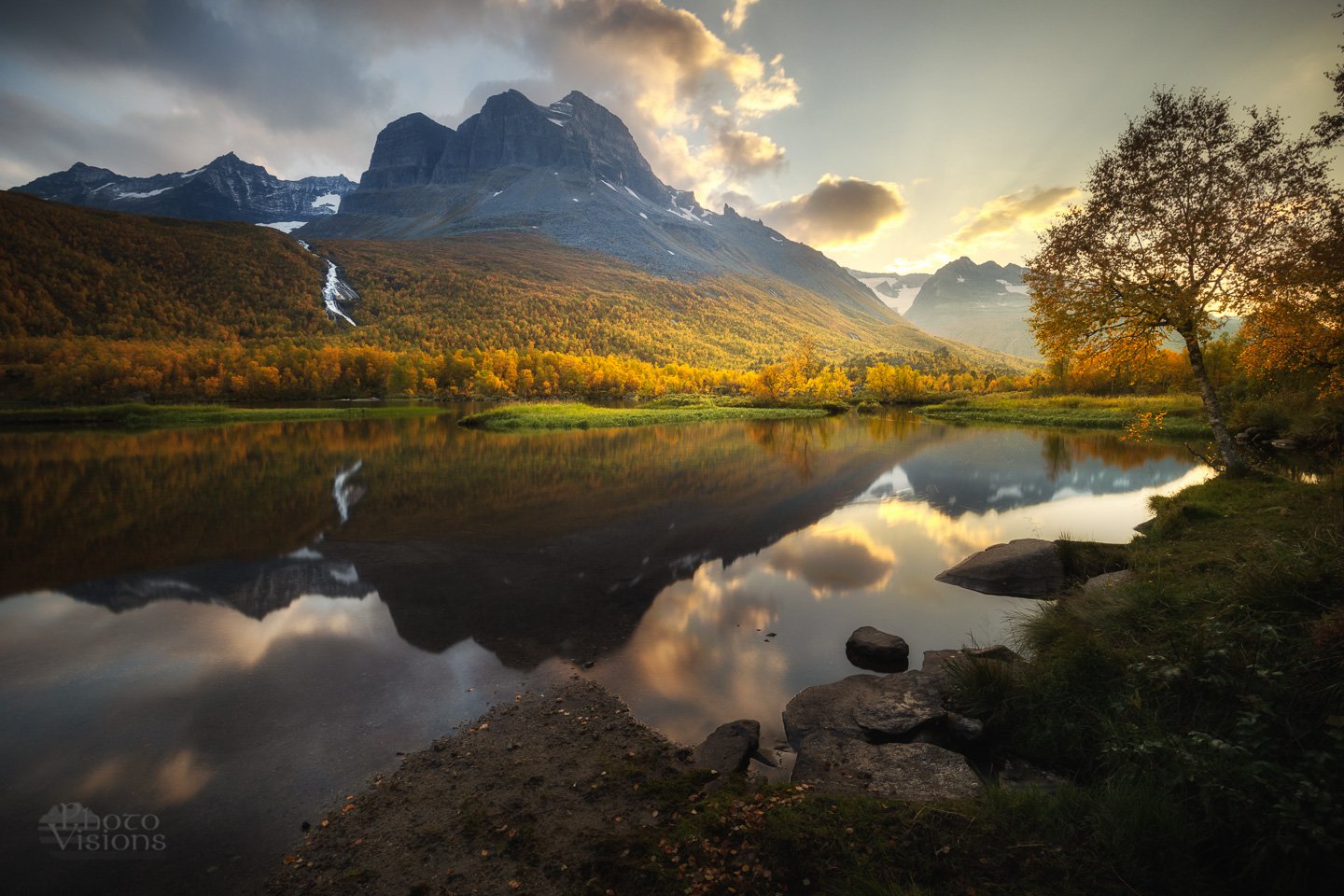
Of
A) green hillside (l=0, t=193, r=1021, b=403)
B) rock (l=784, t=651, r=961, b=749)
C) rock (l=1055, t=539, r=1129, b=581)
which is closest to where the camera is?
rock (l=784, t=651, r=961, b=749)

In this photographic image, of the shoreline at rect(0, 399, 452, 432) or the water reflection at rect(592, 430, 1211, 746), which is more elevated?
the water reflection at rect(592, 430, 1211, 746)

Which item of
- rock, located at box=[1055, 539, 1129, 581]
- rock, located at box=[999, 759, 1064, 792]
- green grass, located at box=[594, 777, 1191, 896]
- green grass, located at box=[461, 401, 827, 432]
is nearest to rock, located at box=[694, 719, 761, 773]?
green grass, located at box=[594, 777, 1191, 896]

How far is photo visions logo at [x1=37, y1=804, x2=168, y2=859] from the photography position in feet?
16.7

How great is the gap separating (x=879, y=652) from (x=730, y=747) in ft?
12.9

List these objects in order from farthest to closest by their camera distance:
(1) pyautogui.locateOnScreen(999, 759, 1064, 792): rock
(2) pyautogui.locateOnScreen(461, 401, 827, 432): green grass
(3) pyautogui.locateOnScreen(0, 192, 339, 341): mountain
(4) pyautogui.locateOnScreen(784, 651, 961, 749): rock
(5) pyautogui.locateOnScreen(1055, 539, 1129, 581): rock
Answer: (3) pyautogui.locateOnScreen(0, 192, 339, 341): mountain, (2) pyautogui.locateOnScreen(461, 401, 827, 432): green grass, (5) pyautogui.locateOnScreen(1055, 539, 1129, 581): rock, (4) pyautogui.locateOnScreen(784, 651, 961, 749): rock, (1) pyautogui.locateOnScreen(999, 759, 1064, 792): rock

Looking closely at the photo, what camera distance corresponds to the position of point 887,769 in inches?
225

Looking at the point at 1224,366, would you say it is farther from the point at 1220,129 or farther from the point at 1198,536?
the point at 1198,536

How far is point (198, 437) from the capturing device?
145ft

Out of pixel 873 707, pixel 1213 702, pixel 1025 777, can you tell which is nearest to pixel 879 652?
pixel 873 707

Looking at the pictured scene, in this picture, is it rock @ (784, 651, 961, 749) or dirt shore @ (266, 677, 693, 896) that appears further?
Result: rock @ (784, 651, 961, 749)

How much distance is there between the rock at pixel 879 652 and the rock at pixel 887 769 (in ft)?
9.40

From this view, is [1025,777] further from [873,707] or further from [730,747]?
[730,747]

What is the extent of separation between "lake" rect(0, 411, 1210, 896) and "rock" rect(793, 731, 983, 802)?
99 cm

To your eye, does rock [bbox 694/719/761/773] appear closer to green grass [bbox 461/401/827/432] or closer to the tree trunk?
the tree trunk
